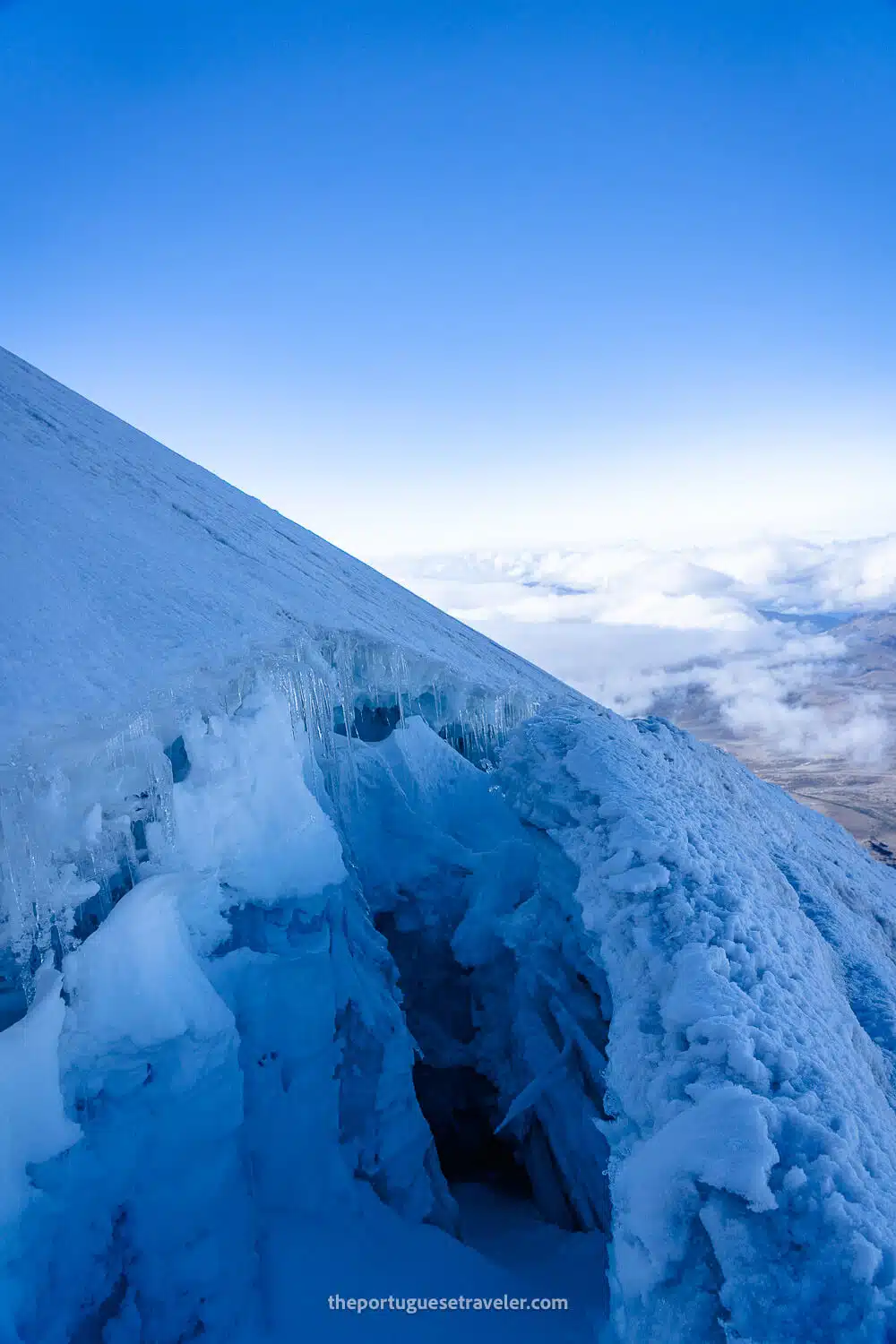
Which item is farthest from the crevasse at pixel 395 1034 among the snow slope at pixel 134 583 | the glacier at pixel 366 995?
the snow slope at pixel 134 583

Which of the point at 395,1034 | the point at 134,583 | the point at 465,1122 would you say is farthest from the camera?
the point at 465,1122

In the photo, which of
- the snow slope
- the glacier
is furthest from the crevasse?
the snow slope

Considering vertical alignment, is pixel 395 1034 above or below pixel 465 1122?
above

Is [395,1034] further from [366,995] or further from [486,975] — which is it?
[486,975]

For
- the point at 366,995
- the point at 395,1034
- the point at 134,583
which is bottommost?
the point at 395,1034

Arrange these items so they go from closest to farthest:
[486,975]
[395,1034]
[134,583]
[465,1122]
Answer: [134,583] < [395,1034] < [486,975] < [465,1122]

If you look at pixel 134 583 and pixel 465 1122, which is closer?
pixel 134 583

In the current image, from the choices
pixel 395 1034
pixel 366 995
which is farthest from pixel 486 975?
pixel 366 995

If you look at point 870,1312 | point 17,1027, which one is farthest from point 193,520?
point 870,1312

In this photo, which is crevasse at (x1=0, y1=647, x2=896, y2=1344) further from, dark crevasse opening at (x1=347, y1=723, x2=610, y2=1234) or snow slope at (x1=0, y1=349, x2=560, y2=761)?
snow slope at (x1=0, y1=349, x2=560, y2=761)
